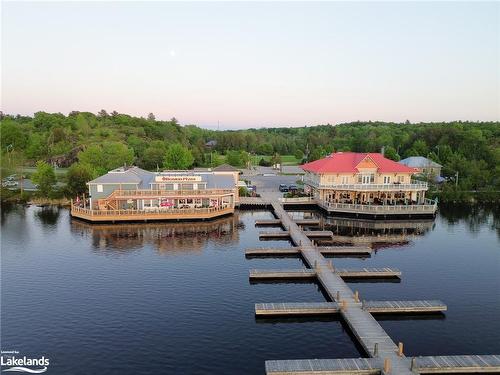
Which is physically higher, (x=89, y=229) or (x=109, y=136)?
(x=109, y=136)

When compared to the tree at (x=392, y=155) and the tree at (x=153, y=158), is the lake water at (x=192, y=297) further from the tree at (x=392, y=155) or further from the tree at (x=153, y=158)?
the tree at (x=153, y=158)

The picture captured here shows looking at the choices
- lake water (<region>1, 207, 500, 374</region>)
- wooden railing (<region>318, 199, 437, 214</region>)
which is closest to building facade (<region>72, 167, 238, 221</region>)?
lake water (<region>1, 207, 500, 374</region>)

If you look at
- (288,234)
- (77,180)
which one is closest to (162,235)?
(288,234)

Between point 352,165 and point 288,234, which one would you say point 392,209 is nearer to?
point 352,165

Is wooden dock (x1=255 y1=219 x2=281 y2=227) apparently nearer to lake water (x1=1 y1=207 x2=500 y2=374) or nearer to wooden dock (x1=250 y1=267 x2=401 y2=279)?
lake water (x1=1 y1=207 x2=500 y2=374)

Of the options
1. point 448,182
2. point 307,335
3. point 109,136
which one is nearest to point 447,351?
point 307,335

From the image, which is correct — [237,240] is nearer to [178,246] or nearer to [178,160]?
[178,246]
